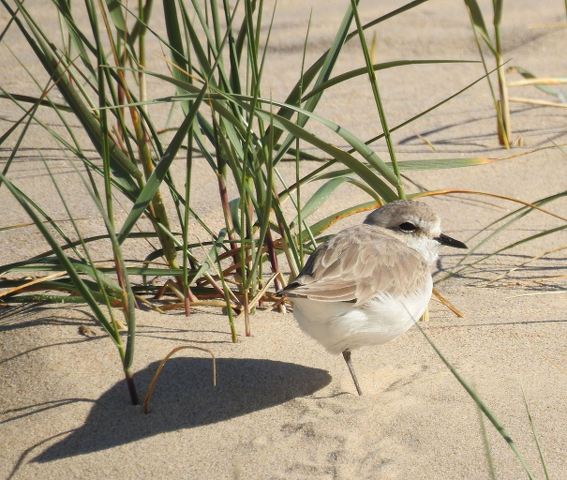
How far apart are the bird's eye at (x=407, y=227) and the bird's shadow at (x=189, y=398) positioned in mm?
672

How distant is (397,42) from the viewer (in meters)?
6.74

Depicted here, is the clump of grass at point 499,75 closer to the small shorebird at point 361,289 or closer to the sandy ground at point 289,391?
the sandy ground at point 289,391

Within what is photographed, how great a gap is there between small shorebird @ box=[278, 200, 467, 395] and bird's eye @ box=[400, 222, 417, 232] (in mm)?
27

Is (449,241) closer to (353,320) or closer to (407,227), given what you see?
(407,227)

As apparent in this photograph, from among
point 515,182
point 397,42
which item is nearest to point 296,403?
point 515,182

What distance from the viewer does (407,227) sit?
11.9ft

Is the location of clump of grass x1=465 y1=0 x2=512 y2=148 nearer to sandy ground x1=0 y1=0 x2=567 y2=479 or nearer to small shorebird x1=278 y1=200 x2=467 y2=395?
sandy ground x1=0 y1=0 x2=567 y2=479

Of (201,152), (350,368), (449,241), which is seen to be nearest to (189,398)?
(350,368)

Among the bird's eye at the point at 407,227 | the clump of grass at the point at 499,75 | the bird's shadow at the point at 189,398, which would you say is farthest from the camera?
the clump of grass at the point at 499,75

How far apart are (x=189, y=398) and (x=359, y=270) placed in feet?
2.45

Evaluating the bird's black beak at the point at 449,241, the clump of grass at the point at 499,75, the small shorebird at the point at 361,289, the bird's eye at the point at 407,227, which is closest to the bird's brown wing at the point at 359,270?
the small shorebird at the point at 361,289

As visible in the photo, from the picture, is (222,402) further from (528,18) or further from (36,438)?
(528,18)

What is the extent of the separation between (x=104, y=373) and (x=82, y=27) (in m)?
4.11

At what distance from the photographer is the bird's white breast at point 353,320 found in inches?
121
